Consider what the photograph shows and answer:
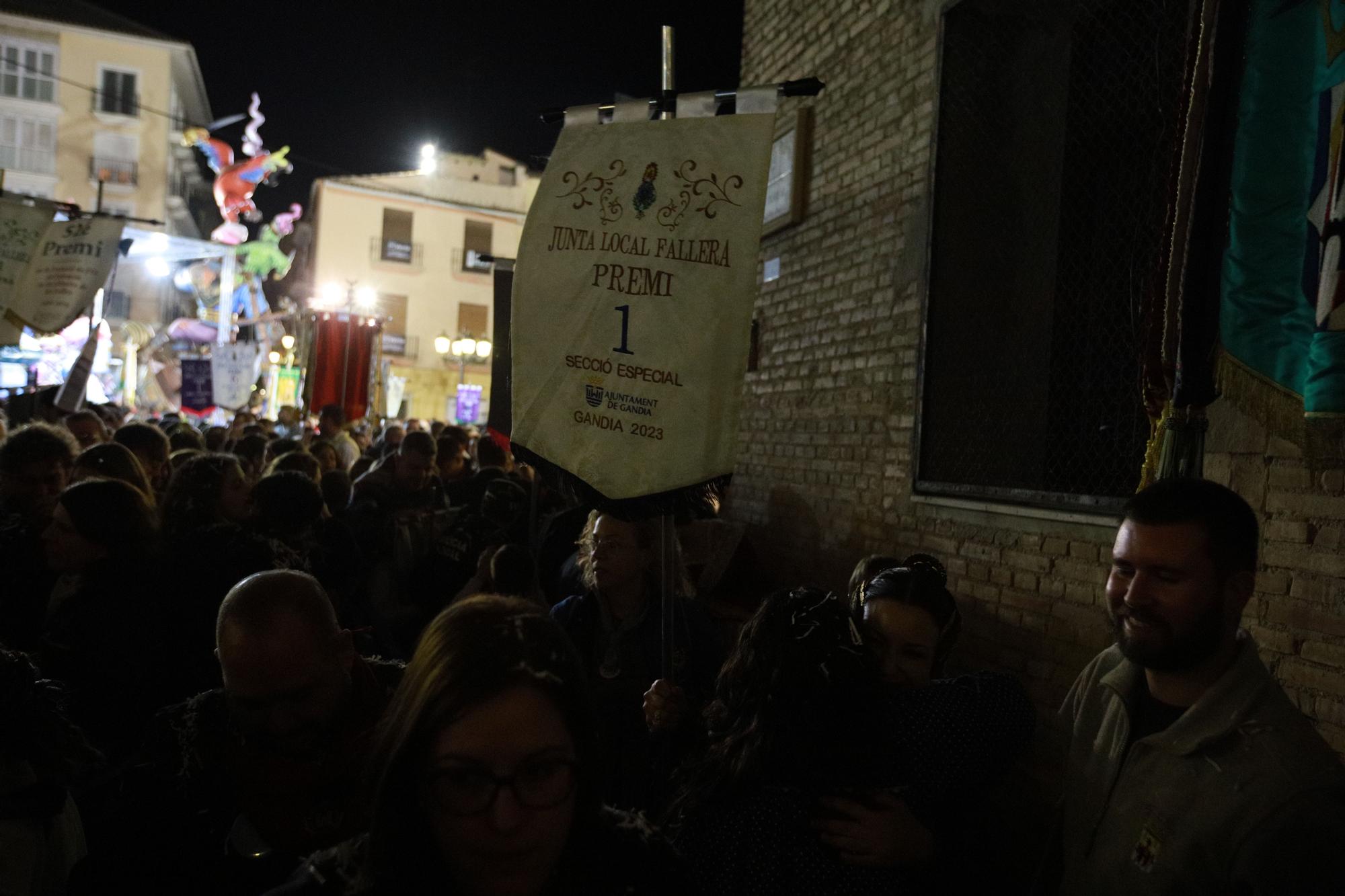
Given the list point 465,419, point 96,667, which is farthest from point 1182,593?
point 465,419

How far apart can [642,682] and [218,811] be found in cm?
181

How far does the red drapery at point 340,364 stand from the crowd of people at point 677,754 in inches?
427

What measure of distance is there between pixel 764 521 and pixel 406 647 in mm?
3032

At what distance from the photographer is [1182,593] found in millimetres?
2189

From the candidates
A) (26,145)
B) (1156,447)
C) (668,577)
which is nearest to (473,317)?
(26,145)

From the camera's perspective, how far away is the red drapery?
1370cm

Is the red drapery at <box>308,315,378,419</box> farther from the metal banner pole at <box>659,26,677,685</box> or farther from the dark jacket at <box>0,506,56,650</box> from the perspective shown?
the metal banner pole at <box>659,26,677,685</box>

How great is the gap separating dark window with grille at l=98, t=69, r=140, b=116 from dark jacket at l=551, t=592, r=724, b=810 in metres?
46.9

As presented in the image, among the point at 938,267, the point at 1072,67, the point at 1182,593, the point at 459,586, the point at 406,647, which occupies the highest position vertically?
the point at 1072,67

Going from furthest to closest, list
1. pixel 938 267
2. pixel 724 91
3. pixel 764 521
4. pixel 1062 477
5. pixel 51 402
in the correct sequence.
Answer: pixel 51 402 → pixel 764 521 → pixel 938 267 → pixel 1062 477 → pixel 724 91

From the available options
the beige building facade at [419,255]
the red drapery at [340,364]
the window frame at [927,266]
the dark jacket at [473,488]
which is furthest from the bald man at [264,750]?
the beige building facade at [419,255]

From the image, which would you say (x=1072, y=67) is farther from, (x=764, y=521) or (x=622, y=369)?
(x=764, y=521)

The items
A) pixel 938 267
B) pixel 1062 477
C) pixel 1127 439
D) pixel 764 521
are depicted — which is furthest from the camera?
pixel 764 521

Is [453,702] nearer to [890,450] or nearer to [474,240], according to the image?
[890,450]
